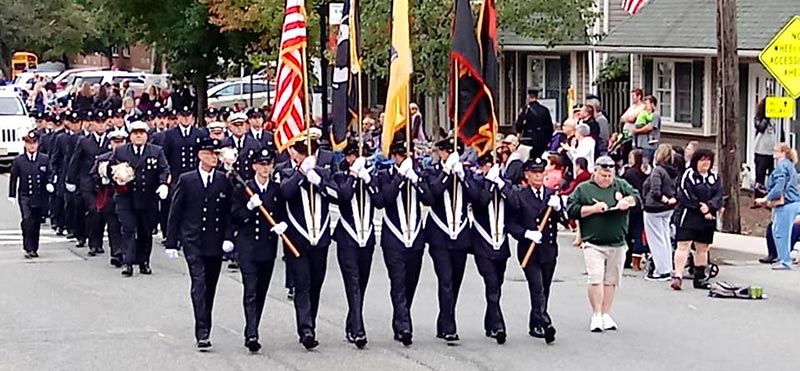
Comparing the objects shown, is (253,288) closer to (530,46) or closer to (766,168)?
(766,168)

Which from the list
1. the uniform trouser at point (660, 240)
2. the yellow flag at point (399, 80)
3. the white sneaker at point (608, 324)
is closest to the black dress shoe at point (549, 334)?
the white sneaker at point (608, 324)

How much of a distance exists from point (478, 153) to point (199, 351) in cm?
329

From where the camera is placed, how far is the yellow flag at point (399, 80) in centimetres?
1373

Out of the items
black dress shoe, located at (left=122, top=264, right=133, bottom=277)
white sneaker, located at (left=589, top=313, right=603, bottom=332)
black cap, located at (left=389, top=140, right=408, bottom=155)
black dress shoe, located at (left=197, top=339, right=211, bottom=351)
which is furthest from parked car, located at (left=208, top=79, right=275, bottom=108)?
black dress shoe, located at (left=197, top=339, right=211, bottom=351)

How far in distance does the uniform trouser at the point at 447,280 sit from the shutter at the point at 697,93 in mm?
18053

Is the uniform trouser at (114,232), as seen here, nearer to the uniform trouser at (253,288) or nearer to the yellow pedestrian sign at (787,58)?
the uniform trouser at (253,288)

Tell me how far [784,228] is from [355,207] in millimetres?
7386

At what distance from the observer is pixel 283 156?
15.2 metres

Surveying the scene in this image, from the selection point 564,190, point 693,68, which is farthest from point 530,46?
point 564,190

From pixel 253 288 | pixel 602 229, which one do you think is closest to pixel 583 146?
pixel 602 229

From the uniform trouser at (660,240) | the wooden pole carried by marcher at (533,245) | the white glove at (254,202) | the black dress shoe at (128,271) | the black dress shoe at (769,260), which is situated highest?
the white glove at (254,202)

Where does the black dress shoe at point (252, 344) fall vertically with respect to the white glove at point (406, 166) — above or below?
below

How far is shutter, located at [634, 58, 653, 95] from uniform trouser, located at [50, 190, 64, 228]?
571 inches

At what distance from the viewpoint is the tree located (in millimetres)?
38906
